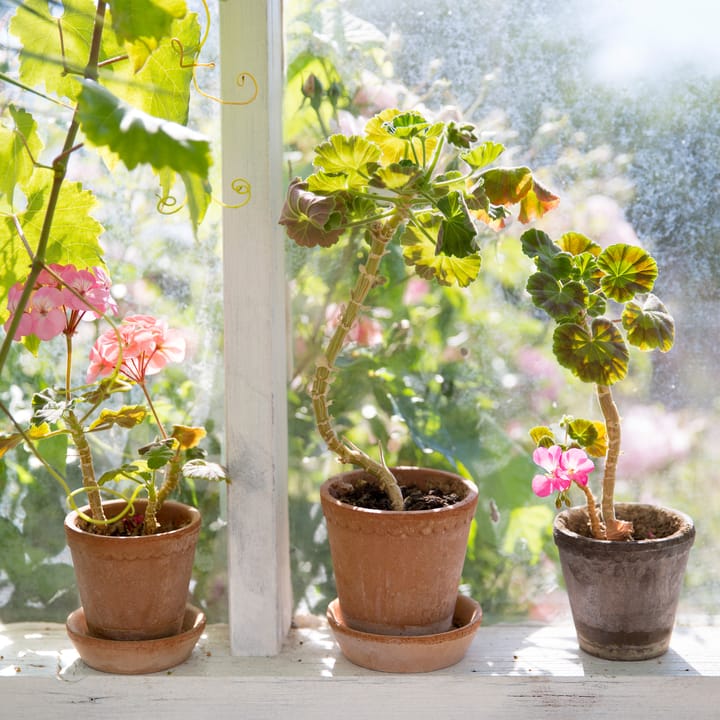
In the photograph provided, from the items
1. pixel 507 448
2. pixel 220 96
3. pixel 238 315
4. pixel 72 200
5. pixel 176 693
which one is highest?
pixel 220 96

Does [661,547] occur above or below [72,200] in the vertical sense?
below

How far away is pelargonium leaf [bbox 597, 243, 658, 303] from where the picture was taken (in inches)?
51.5

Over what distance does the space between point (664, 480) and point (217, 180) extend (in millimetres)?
832

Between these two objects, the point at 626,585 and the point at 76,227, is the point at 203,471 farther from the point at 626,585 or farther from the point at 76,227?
the point at 626,585

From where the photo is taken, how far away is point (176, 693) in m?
1.40

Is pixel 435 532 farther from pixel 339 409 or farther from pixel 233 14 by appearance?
pixel 233 14

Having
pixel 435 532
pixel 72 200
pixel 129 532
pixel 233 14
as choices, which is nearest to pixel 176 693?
pixel 129 532

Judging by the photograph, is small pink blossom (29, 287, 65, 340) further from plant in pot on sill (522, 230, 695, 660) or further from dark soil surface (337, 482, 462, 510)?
plant in pot on sill (522, 230, 695, 660)

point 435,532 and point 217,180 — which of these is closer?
point 435,532

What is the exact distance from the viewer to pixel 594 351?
50.4 inches

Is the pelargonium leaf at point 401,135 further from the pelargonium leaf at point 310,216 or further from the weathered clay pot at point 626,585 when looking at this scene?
the weathered clay pot at point 626,585

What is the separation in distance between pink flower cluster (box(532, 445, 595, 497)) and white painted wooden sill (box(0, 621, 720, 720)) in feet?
0.88

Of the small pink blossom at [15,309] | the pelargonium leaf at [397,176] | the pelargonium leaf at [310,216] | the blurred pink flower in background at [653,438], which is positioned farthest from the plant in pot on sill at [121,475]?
the blurred pink flower in background at [653,438]

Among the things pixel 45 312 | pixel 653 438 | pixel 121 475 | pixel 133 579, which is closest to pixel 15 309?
pixel 45 312
